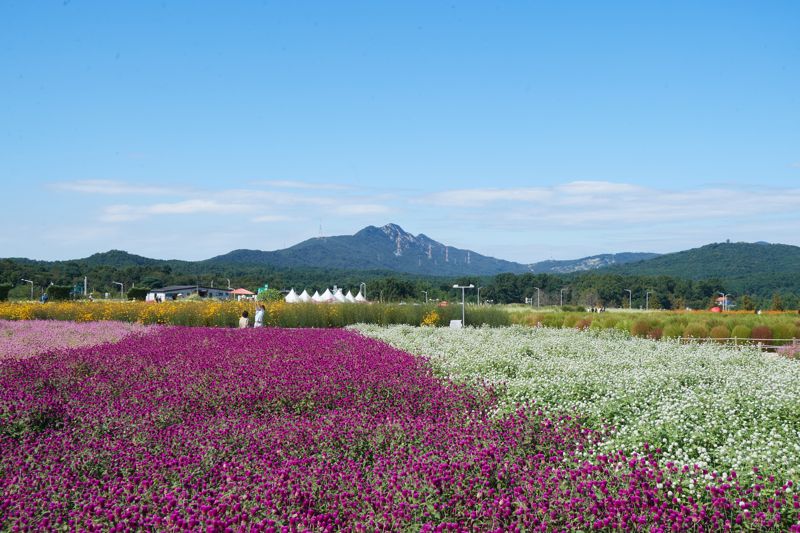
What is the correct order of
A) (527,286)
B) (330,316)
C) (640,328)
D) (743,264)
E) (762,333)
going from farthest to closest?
(743,264), (527,286), (640,328), (330,316), (762,333)

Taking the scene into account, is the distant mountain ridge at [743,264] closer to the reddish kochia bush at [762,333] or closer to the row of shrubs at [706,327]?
the row of shrubs at [706,327]

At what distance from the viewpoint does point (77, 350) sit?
11.8 m

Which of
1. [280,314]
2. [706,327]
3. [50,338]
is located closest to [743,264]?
[706,327]

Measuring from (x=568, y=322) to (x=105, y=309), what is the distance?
19.4 meters

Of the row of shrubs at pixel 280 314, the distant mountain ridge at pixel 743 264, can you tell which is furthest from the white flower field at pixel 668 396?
the distant mountain ridge at pixel 743 264

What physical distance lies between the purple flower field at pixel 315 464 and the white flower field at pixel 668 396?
0.43 meters

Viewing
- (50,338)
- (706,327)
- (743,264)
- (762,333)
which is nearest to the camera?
(50,338)

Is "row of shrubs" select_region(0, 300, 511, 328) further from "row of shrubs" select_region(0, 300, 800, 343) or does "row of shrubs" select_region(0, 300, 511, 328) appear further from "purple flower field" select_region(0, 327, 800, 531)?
"purple flower field" select_region(0, 327, 800, 531)

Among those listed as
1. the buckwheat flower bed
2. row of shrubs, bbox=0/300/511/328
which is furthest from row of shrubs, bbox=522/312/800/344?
the buckwheat flower bed

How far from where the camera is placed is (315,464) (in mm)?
5207

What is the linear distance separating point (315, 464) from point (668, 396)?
15.0ft

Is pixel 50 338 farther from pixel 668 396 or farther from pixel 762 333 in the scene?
pixel 762 333

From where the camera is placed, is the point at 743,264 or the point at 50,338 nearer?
the point at 50,338

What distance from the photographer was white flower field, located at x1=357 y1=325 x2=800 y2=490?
18.4ft
